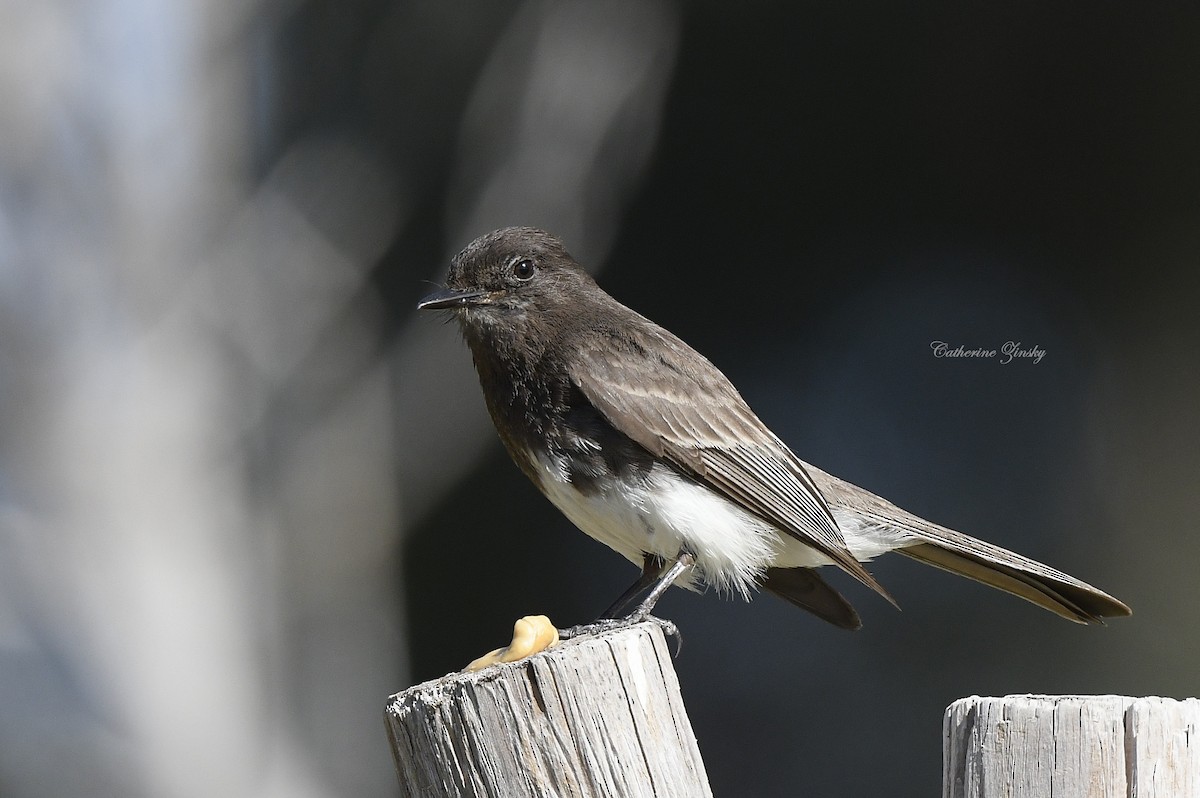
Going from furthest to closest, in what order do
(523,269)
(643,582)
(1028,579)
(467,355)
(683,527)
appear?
(467,355) → (523,269) → (643,582) → (1028,579) → (683,527)

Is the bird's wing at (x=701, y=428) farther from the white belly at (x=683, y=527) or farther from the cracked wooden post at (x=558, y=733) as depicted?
the cracked wooden post at (x=558, y=733)

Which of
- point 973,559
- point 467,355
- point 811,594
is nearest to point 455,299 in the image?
point 811,594

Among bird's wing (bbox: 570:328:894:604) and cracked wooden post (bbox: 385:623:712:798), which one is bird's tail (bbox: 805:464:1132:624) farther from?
cracked wooden post (bbox: 385:623:712:798)

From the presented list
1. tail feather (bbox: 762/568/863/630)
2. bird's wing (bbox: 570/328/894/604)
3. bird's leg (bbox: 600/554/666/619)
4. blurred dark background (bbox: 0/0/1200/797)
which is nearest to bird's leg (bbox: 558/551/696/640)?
bird's leg (bbox: 600/554/666/619)

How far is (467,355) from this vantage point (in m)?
6.99

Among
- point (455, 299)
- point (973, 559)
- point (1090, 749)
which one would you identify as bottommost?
point (1090, 749)

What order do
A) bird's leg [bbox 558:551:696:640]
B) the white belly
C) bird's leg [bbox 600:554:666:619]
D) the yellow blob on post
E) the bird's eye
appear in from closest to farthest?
the yellow blob on post, bird's leg [bbox 558:551:696:640], the white belly, bird's leg [bbox 600:554:666:619], the bird's eye

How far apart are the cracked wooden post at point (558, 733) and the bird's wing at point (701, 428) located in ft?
4.32

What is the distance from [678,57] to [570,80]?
915mm

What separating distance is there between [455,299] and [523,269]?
0.75 ft

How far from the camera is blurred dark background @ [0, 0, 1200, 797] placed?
6176mm

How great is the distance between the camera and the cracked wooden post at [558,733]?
2.01 m

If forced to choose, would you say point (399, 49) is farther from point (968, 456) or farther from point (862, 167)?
point (968, 456)

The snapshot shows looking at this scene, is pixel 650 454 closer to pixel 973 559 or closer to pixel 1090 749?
pixel 973 559
